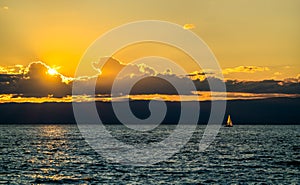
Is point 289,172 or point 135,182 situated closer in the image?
point 135,182

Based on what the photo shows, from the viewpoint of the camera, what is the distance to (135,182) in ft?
183

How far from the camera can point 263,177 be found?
6109cm

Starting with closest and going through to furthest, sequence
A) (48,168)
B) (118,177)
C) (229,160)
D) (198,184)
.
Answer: (198,184)
(118,177)
(48,168)
(229,160)

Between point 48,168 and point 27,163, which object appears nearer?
point 48,168

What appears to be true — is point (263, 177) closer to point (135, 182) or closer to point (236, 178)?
point (236, 178)

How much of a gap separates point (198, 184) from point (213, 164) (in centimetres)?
2096

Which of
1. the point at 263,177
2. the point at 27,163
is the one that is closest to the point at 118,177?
the point at 263,177

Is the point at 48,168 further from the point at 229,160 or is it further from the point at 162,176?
the point at 229,160

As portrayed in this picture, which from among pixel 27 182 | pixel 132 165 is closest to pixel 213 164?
pixel 132 165

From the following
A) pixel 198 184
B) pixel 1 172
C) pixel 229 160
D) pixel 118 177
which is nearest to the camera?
pixel 198 184

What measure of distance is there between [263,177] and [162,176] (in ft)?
42.3

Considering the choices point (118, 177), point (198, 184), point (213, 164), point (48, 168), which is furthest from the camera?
point (213, 164)

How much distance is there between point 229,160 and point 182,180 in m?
26.8

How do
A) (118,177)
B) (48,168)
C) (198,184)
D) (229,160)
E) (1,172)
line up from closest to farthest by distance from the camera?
(198,184), (118,177), (1,172), (48,168), (229,160)
